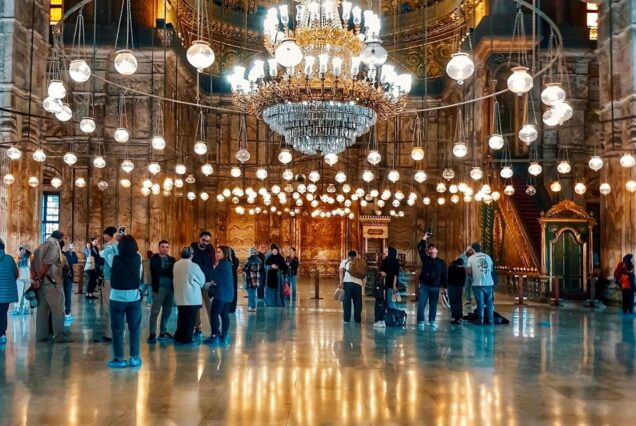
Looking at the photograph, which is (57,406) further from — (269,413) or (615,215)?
(615,215)

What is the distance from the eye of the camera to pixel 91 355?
→ 8.32 m

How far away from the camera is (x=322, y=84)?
12.4 meters

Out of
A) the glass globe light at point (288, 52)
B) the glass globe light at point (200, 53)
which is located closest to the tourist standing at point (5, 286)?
the glass globe light at point (200, 53)

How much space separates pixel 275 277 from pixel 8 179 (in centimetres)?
624

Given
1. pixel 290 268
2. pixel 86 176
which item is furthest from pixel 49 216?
pixel 290 268

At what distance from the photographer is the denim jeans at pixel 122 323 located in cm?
759

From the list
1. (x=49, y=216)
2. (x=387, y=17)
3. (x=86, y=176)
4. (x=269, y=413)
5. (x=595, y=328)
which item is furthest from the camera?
(x=387, y=17)

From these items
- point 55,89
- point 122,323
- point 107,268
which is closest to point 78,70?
point 55,89

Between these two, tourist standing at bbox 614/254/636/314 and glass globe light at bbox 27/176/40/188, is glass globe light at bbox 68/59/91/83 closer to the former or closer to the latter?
glass globe light at bbox 27/176/40/188

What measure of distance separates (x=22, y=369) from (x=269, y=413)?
11.2 ft

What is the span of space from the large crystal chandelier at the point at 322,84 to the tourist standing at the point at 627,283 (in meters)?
6.44

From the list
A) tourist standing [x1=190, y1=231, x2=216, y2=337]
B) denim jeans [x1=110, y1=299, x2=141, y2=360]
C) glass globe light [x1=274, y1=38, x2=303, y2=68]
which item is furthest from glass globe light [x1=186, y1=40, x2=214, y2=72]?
tourist standing [x1=190, y1=231, x2=216, y2=337]

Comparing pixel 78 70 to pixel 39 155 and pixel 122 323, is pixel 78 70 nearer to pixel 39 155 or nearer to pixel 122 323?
pixel 122 323

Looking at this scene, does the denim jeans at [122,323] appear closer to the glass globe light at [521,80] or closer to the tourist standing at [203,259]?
the tourist standing at [203,259]
